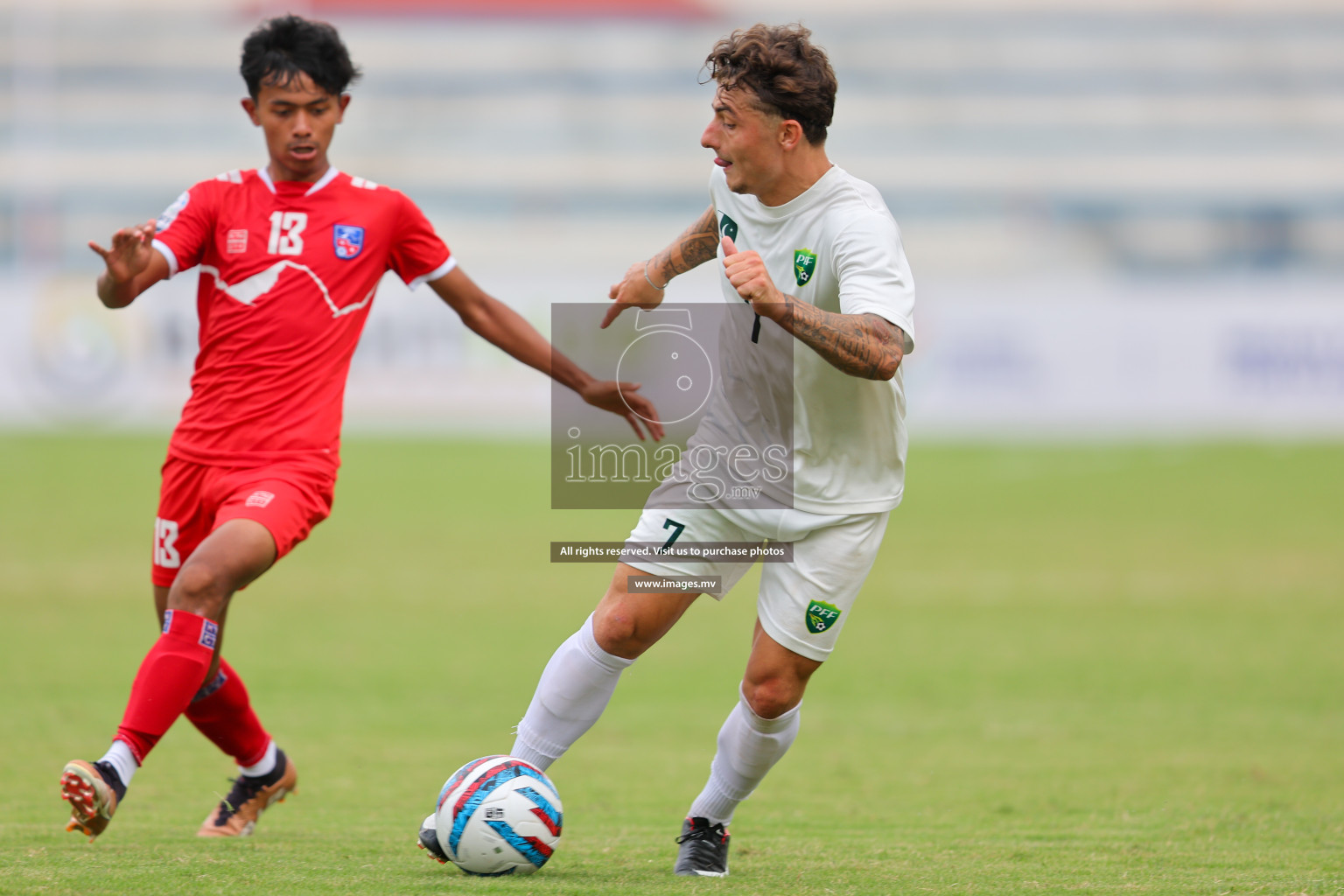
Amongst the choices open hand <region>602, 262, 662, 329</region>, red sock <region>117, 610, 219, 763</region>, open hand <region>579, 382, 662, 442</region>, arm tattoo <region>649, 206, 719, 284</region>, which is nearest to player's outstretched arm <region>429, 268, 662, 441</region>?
open hand <region>579, 382, 662, 442</region>

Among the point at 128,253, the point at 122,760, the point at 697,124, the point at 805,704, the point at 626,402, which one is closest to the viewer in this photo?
the point at 122,760

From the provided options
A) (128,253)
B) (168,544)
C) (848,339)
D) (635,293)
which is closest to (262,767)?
(168,544)

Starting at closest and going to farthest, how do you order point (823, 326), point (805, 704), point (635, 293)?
point (823, 326), point (635, 293), point (805, 704)

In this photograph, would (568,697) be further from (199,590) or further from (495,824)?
(199,590)

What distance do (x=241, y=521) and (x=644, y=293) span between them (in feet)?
5.04

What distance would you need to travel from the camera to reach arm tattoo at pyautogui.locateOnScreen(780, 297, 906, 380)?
13.2 feet

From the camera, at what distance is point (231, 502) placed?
4863mm

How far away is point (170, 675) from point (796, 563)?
1.97 metres

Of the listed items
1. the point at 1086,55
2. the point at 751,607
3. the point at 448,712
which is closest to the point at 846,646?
the point at 751,607

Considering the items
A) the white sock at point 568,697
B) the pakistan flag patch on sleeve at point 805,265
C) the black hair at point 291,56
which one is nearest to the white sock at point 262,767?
the white sock at point 568,697

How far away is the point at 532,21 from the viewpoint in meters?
55.4

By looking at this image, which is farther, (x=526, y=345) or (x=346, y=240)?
(x=526, y=345)

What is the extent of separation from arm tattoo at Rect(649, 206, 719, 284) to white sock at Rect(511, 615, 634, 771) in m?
1.28

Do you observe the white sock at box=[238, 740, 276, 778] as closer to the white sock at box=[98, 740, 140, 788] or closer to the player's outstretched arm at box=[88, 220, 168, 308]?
the white sock at box=[98, 740, 140, 788]
